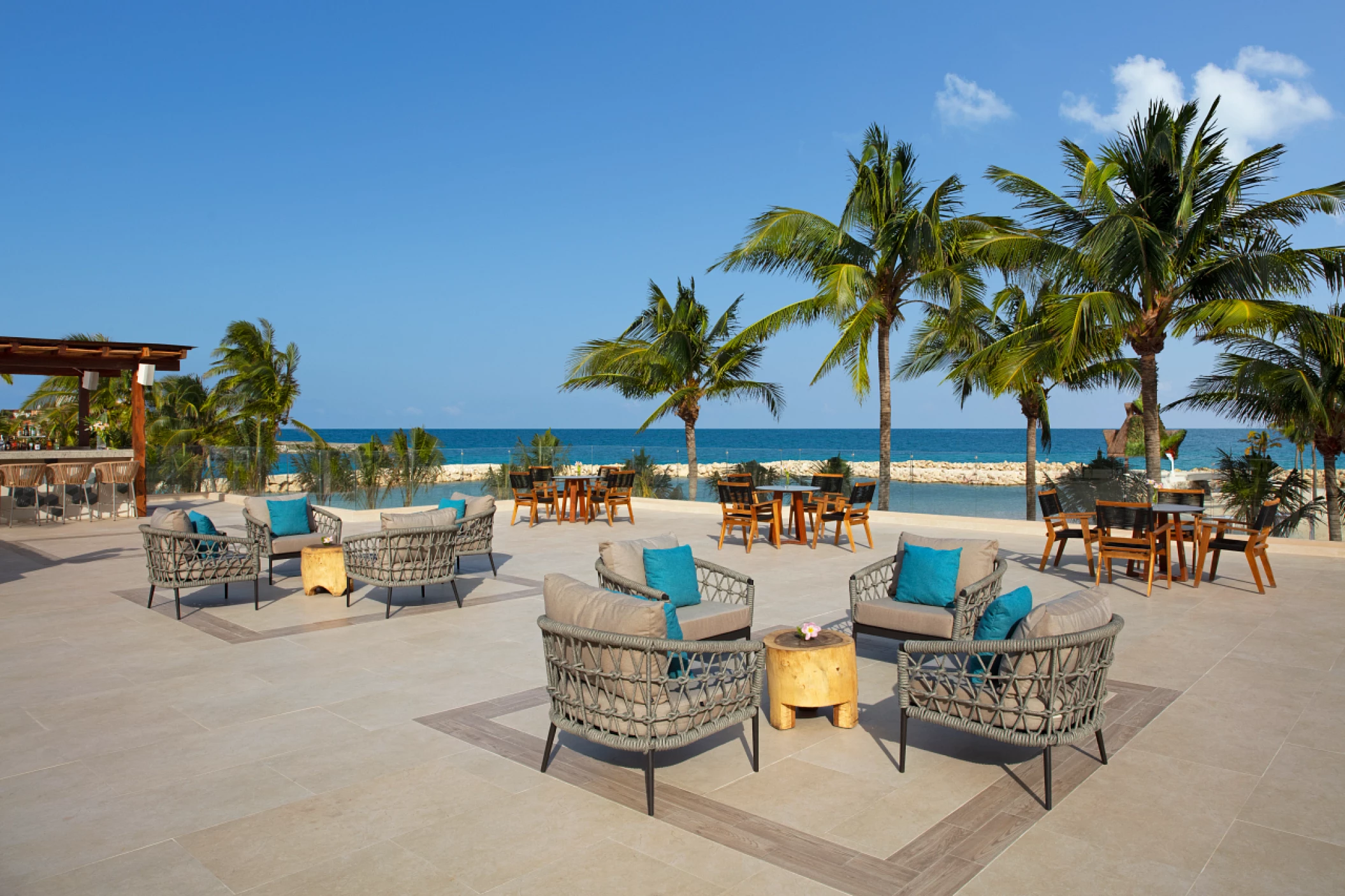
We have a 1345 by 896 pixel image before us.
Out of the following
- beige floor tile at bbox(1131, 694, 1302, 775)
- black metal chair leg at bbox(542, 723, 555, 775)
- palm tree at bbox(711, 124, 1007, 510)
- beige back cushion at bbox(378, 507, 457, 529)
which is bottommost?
beige floor tile at bbox(1131, 694, 1302, 775)

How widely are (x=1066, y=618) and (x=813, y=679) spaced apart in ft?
4.03

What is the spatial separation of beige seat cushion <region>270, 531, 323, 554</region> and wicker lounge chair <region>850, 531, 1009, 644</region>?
5327 millimetres

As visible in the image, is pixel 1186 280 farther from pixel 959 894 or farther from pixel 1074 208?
pixel 959 894

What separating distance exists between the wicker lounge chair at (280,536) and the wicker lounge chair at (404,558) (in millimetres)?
922

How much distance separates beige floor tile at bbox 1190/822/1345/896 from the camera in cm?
261

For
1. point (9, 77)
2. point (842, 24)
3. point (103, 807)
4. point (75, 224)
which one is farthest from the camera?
point (75, 224)

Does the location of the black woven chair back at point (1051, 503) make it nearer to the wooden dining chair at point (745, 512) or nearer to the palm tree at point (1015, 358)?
the palm tree at point (1015, 358)

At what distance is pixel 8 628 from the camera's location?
21.2 ft

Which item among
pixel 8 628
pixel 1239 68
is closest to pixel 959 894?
pixel 8 628

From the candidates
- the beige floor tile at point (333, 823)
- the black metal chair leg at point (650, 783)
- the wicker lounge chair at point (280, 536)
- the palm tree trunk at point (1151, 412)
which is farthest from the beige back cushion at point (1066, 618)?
the palm tree trunk at point (1151, 412)

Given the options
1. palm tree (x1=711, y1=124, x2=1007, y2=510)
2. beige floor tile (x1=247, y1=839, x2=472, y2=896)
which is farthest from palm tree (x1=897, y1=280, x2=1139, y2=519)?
beige floor tile (x1=247, y1=839, x2=472, y2=896)

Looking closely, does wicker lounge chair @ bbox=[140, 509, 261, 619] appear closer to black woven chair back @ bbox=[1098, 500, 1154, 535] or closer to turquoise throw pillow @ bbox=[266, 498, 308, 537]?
turquoise throw pillow @ bbox=[266, 498, 308, 537]

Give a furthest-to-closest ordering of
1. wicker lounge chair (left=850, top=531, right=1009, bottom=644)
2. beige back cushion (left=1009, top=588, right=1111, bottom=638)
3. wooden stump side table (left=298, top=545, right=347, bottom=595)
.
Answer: wooden stump side table (left=298, top=545, right=347, bottom=595) → wicker lounge chair (left=850, top=531, right=1009, bottom=644) → beige back cushion (left=1009, top=588, right=1111, bottom=638)

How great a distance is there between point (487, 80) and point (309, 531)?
855 inches
